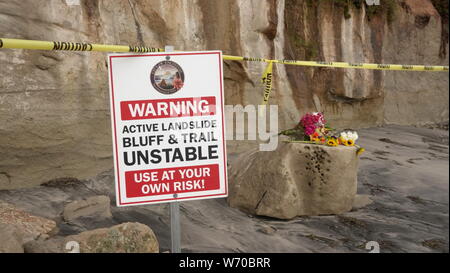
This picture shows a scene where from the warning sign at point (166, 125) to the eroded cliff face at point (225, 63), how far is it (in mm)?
3102

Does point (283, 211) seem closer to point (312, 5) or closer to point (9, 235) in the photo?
point (9, 235)

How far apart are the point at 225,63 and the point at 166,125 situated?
5.15m

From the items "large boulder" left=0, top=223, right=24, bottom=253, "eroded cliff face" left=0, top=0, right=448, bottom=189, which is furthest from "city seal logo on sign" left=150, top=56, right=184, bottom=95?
"eroded cliff face" left=0, top=0, right=448, bottom=189

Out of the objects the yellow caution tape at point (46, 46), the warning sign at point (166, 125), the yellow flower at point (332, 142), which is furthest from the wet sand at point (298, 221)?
the yellow caution tape at point (46, 46)

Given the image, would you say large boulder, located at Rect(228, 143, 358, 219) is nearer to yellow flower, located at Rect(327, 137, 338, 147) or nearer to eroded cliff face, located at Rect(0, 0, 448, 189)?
yellow flower, located at Rect(327, 137, 338, 147)

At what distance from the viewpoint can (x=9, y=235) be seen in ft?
9.34

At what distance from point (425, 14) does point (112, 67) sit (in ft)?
38.1

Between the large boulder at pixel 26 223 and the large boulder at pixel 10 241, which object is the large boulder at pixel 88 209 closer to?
the large boulder at pixel 26 223

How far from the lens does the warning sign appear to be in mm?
2096

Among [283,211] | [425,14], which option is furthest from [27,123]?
[425,14]

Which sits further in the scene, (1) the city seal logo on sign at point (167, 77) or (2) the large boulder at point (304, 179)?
(2) the large boulder at point (304, 179)

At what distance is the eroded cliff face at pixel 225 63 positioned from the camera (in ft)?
15.5

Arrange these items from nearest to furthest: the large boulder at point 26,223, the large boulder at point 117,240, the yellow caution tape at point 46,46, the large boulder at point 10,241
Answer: the yellow caution tape at point 46,46 < the large boulder at point 10,241 < the large boulder at point 117,240 < the large boulder at point 26,223

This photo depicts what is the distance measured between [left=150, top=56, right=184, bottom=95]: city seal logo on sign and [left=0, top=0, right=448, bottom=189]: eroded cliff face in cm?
318
